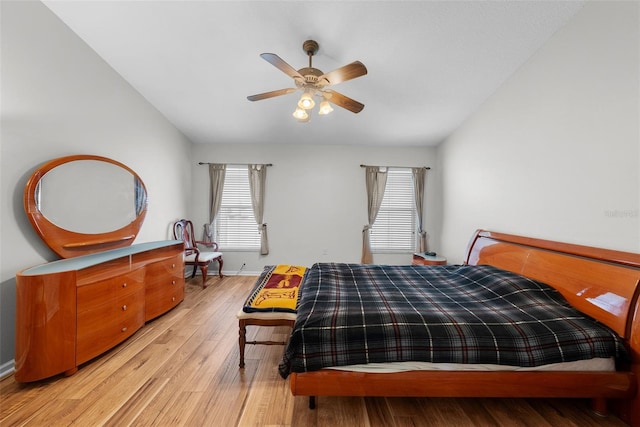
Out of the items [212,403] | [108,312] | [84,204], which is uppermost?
[84,204]

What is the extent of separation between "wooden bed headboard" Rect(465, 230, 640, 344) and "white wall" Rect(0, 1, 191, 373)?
13.7 ft

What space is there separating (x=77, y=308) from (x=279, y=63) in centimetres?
243

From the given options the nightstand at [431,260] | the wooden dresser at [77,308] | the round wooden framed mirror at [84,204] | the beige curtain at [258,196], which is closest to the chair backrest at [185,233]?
the round wooden framed mirror at [84,204]

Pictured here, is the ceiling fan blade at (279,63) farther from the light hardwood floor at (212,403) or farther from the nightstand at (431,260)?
the nightstand at (431,260)

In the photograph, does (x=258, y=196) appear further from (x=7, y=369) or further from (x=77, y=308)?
(x=7, y=369)

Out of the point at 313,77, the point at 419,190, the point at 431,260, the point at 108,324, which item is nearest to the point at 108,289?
the point at 108,324

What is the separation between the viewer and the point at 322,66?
2.45 metres

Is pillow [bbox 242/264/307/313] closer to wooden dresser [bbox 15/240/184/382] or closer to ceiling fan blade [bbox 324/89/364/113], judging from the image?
wooden dresser [bbox 15/240/184/382]

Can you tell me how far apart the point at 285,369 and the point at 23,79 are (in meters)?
2.99

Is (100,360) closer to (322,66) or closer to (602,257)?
(322,66)

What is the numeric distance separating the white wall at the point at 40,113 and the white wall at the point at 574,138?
4.39m

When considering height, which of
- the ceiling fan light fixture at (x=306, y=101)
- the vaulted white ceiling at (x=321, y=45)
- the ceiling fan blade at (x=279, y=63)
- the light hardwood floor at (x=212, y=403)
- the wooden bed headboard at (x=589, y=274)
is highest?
the vaulted white ceiling at (x=321, y=45)

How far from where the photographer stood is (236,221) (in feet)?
14.8

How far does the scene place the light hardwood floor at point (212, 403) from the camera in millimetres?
1389
